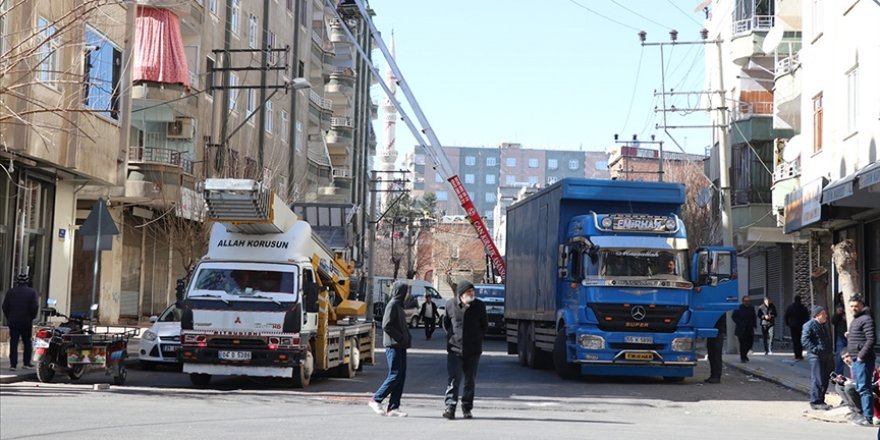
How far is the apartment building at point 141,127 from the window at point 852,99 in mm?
12713

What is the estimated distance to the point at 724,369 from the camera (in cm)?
2994

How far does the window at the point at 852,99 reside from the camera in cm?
3025

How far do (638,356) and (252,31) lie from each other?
3233 cm

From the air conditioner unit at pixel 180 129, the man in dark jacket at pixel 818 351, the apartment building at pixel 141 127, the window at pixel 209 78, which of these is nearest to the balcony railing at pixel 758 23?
the apartment building at pixel 141 127

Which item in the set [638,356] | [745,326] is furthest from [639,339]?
[745,326]

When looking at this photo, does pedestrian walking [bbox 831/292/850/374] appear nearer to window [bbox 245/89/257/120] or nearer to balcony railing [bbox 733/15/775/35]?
balcony railing [bbox 733/15/775/35]

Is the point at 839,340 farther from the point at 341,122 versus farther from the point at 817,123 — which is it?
the point at 341,122

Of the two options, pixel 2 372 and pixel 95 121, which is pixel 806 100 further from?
pixel 2 372

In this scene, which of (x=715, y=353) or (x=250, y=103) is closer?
(x=715, y=353)

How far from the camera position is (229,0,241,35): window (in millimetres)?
47375

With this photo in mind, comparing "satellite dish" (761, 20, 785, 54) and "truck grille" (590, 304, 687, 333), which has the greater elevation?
"satellite dish" (761, 20, 785, 54)

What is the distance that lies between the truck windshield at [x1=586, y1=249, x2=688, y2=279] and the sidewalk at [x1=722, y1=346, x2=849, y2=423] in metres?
3.37

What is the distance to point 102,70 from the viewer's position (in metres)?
29.0

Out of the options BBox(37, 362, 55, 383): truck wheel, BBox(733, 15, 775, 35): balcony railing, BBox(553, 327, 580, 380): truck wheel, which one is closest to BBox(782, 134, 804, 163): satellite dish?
BBox(733, 15, 775, 35): balcony railing
